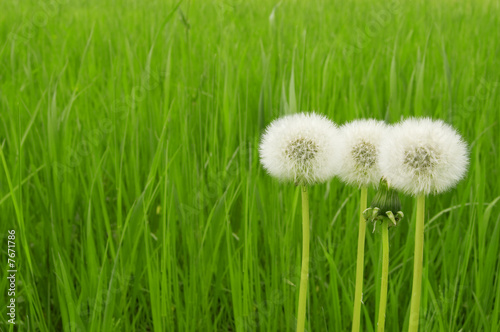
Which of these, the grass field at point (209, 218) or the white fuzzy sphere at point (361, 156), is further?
the grass field at point (209, 218)

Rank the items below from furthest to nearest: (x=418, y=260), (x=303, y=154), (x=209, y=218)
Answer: (x=209, y=218) < (x=303, y=154) < (x=418, y=260)

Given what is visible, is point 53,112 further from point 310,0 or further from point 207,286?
point 310,0

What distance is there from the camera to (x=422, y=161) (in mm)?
642

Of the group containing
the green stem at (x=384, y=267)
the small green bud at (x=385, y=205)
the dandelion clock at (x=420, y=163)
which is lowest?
the green stem at (x=384, y=267)

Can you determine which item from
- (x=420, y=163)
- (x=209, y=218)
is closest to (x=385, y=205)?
(x=420, y=163)

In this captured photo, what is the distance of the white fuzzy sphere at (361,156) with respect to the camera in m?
0.73

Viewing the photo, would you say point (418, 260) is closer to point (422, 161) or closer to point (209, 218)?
point (422, 161)

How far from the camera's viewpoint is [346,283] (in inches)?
46.3

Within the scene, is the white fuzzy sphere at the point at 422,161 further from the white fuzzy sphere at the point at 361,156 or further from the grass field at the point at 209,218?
the grass field at the point at 209,218

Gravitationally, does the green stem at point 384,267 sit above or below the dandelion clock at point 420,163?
below

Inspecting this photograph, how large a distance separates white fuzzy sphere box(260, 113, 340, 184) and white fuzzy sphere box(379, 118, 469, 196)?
0.09m

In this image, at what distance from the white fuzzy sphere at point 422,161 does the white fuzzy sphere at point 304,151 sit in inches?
3.6

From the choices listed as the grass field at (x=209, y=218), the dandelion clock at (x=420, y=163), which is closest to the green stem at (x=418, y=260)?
the dandelion clock at (x=420, y=163)

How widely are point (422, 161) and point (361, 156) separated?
4.5 inches
